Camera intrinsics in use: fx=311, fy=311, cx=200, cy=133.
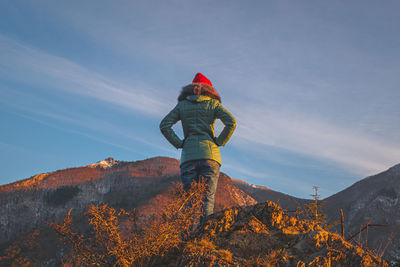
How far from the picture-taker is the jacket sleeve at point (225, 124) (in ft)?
19.7

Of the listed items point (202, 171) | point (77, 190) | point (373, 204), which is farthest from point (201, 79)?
point (77, 190)

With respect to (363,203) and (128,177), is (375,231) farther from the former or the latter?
(128,177)

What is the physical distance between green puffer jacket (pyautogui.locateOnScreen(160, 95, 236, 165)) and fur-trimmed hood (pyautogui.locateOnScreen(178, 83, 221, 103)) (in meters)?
0.13

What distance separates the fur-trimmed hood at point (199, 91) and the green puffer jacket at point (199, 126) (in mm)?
133

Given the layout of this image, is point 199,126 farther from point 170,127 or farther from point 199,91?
point 199,91

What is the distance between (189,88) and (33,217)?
28.3 m

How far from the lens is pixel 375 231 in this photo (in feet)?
78.0

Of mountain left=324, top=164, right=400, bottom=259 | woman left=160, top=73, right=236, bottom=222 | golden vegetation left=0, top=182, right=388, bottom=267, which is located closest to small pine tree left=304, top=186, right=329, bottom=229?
golden vegetation left=0, top=182, right=388, bottom=267

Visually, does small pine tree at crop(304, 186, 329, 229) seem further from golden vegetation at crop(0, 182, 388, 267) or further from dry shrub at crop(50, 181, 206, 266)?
dry shrub at crop(50, 181, 206, 266)

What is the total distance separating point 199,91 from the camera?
21.0 ft

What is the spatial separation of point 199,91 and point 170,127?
3.11 ft

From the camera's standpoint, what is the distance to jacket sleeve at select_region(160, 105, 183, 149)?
621cm

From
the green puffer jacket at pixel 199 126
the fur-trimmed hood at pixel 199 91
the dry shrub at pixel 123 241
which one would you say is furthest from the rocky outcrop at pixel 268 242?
the fur-trimmed hood at pixel 199 91

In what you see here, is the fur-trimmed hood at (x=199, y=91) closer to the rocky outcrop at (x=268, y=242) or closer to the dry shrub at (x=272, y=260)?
the rocky outcrop at (x=268, y=242)
